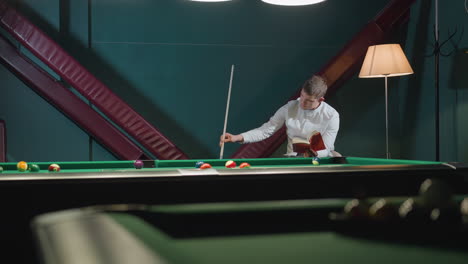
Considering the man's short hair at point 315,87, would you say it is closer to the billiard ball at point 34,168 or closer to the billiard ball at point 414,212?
the billiard ball at point 34,168

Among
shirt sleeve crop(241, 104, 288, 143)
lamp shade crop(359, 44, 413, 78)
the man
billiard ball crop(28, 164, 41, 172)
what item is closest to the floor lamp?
lamp shade crop(359, 44, 413, 78)

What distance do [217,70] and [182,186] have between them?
11.0ft

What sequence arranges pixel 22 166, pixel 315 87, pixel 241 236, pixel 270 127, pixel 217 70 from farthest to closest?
1. pixel 217 70
2. pixel 270 127
3. pixel 315 87
4. pixel 22 166
5. pixel 241 236

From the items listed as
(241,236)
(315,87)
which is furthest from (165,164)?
(241,236)

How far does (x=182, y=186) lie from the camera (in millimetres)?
1804

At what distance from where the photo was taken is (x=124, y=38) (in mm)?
4820

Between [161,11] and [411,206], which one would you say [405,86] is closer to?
[161,11]

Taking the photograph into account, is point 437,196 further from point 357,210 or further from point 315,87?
point 315,87

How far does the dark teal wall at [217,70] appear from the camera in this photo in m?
4.66

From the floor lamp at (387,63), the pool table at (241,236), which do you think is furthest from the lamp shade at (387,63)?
the pool table at (241,236)

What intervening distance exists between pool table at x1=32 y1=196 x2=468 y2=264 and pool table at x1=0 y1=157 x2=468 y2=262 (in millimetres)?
635

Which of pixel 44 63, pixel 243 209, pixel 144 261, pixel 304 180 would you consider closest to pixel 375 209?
pixel 243 209

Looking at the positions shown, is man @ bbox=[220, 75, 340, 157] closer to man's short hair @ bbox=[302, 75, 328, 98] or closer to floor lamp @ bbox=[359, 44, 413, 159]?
man's short hair @ bbox=[302, 75, 328, 98]

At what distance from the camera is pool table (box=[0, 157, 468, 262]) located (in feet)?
5.47
